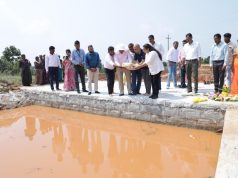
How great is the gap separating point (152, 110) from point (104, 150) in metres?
2.23

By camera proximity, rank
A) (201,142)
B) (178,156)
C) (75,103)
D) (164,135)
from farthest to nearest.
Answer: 1. (75,103)
2. (164,135)
3. (201,142)
4. (178,156)

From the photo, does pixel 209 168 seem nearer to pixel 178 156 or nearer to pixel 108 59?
pixel 178 156

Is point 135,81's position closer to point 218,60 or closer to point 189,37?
point 189,37

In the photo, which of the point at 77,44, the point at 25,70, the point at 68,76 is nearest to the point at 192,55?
the point at 77,44

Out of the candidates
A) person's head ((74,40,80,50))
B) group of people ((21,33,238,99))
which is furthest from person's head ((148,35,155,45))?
person's head ((74,40,80,50))

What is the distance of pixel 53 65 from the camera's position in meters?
11.1

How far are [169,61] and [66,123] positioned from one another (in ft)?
13.4

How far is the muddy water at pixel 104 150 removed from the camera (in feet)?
17.5

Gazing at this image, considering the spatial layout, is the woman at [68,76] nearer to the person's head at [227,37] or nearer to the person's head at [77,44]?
the person's head at [77,44]

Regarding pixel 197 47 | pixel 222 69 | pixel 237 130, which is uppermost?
pixel 197 47

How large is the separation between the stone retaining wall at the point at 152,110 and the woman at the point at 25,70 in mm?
3634

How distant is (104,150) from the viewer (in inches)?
258

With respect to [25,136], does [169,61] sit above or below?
above

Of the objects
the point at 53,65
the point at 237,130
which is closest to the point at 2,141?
the point at 53,65
